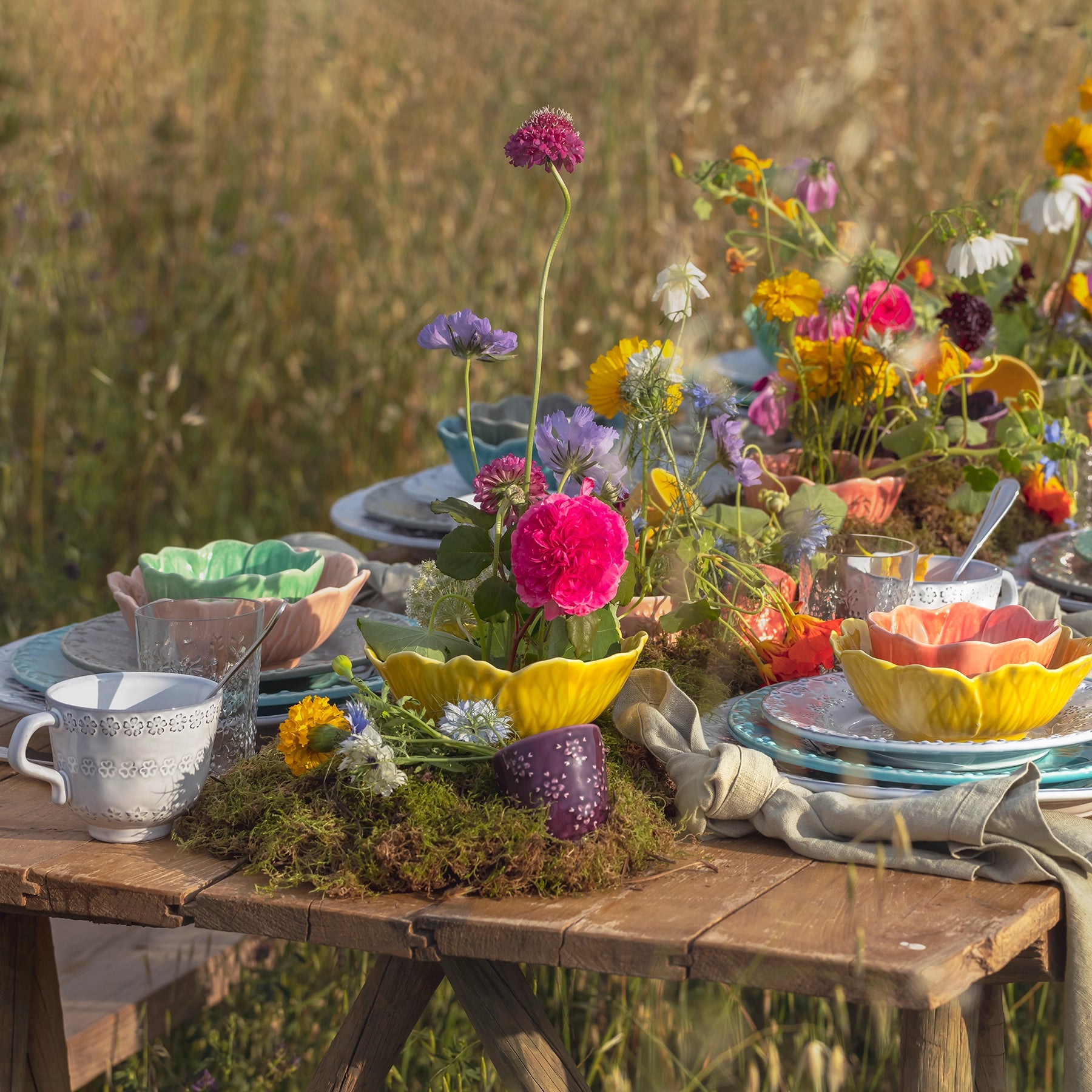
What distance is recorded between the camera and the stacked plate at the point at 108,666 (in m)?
1.35

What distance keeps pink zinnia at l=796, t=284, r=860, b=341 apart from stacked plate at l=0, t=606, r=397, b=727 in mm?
740

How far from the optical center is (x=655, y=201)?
3.94 meters

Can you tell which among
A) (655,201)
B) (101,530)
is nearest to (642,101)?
(655,201)

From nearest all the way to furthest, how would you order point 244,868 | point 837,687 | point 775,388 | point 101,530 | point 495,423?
point 244,868 < point 837,687 < point 775,388 < point 495,423 < point 101,530

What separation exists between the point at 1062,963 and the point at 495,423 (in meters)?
1.31

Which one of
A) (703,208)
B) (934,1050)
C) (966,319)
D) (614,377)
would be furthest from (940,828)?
(703,208)

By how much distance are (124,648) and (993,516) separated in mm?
936

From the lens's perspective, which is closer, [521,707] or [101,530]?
[521,707]

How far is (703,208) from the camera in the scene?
6.76ft

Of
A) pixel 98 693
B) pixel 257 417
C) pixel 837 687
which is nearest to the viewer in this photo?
pixel 98 693

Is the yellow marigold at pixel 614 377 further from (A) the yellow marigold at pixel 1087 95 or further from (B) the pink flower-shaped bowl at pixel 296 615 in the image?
(A) the yellow marigold at pixel 1087 95

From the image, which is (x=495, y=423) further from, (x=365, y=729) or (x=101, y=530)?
(x=101, y=530)

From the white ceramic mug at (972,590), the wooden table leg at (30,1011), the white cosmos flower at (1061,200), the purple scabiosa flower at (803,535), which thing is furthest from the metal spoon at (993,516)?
the wooden table leg at (30,1011)

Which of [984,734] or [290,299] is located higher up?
[290,299]
